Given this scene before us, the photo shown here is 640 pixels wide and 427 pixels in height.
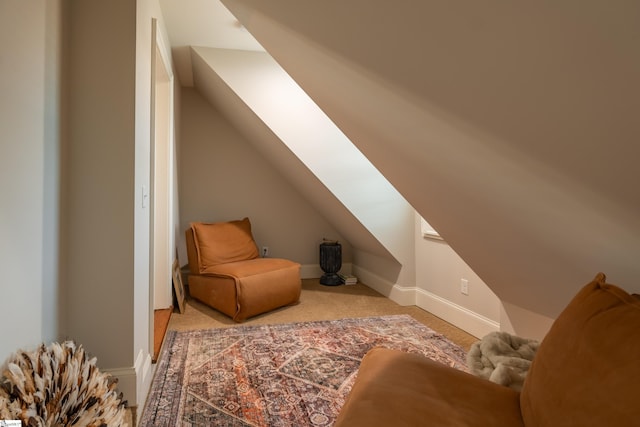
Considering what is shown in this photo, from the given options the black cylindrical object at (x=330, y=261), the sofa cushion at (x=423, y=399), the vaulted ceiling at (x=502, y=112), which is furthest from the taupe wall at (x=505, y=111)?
the black cylindrical object at (x=330, y=261)

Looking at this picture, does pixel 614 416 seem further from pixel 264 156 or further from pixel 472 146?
pixel 264 156

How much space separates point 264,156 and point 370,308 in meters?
2.30

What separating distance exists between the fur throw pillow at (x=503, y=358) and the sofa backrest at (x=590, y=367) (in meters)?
0.30

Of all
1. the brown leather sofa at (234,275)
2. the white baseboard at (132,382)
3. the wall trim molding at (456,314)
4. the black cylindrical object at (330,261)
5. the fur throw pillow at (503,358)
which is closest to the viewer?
the fur throw pillow at (503,358)

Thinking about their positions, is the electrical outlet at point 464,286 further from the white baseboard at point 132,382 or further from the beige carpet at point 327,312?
the white baseboard at point 132,382

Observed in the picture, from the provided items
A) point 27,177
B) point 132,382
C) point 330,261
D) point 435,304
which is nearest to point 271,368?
point 132,382

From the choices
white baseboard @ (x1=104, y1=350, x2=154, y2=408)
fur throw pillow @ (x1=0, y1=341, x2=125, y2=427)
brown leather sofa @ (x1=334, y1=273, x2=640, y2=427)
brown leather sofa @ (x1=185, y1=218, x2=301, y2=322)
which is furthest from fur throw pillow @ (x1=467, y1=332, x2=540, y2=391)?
brown leather sofa @ (x1=185, y1=218, x2=301, y2=322)

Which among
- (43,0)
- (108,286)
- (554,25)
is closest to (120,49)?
(43,0)

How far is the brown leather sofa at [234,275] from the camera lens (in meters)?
2.98

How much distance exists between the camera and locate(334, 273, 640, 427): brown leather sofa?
2.34 feet

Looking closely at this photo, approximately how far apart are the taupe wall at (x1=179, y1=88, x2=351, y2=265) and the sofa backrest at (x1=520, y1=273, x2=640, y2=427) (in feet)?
12.2

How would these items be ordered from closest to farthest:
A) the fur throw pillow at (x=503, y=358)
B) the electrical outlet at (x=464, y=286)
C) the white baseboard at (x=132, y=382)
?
1. the fur throw pillow at (x=503, y=358)
2. the white baseboard at (x=132, y=382)
3. the electrical outlet at (x=464, y=286)

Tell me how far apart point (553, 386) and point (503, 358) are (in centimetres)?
62

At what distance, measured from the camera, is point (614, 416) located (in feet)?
2.19
